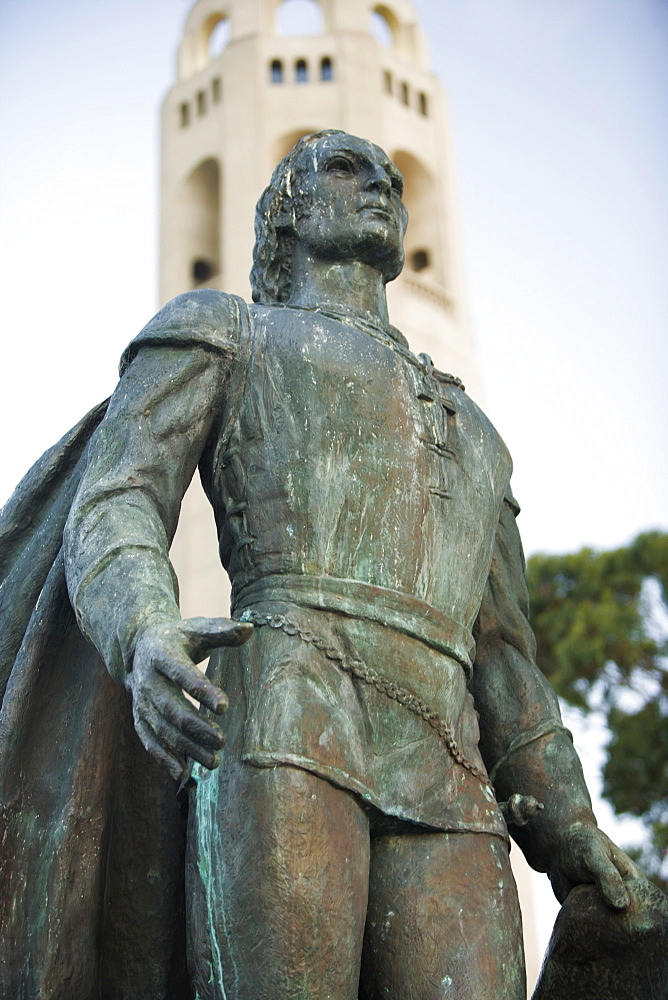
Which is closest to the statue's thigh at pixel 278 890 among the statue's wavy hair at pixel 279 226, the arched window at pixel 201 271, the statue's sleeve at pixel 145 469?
the statue's sleeve at pixel 145 469

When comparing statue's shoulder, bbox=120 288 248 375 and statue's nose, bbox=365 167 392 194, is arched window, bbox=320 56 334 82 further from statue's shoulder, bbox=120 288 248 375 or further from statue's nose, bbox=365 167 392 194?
statue's shoulder, bbox=120 288 248 375

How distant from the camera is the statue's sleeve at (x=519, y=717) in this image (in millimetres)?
3270

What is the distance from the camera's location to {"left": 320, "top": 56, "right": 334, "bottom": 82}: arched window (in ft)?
99.1

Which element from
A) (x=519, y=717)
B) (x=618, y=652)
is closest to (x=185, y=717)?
(x=519, y=717)

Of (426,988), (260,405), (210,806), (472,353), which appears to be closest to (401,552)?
(260,405)

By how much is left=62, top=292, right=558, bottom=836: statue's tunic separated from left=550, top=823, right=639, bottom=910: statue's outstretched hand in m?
0.20

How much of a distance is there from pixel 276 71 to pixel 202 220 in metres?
3.38

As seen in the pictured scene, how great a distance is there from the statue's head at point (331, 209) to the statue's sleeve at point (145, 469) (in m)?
0.43

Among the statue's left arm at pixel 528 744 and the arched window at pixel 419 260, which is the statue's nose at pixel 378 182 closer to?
the statue's left arm at pixel 528 744

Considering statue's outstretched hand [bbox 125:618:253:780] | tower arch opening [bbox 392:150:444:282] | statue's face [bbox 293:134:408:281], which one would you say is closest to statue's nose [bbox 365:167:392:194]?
statue's face [bbox 293:134:408:281]

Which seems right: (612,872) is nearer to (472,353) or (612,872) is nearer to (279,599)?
(279,599)

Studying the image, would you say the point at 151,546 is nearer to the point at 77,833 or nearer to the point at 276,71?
the point at 77,833

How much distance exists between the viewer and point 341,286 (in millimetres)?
3672

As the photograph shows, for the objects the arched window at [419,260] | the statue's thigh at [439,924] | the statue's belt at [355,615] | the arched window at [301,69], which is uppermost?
the arched window at [301,69]
